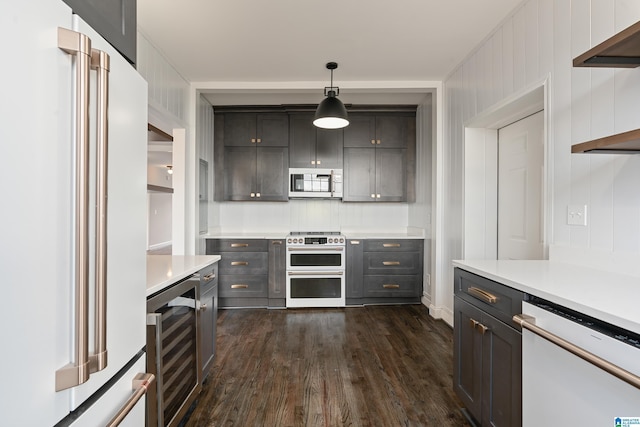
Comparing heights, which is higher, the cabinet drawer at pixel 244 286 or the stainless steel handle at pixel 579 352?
the stainless steel handle at pixel 579 352

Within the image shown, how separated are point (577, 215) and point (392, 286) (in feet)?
8.28

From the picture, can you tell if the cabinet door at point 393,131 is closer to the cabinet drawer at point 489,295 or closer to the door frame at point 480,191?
the door frame at point 480,191

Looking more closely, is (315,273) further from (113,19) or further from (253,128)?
(113,19)

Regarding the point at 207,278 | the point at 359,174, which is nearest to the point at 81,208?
the point at 207,278

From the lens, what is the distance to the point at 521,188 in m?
2.46

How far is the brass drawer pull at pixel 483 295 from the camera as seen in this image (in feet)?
4.63

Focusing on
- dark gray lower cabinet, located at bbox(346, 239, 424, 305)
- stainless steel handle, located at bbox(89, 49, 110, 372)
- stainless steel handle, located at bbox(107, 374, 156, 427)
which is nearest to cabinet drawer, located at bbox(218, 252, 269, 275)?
dark gray lower cabinet, located at bbox(346, 239, 424, 305)

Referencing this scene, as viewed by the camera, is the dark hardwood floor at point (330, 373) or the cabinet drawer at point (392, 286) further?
the cabinet drawer at point (392, 286)

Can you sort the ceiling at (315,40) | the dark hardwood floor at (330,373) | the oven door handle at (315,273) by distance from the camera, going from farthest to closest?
the oven door handle at (315,273), the ceiling at (315,40), the dark hardwood floor at (330,373)

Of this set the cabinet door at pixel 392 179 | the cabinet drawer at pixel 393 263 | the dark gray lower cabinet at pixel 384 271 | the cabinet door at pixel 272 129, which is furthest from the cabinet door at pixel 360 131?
the cabinet drawer at pixel 393 263

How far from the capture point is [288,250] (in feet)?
12.6

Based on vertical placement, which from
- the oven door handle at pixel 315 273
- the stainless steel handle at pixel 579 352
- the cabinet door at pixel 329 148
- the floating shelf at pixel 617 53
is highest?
the cabinet door at pixel 329 148

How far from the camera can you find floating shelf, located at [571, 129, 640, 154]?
1035mm

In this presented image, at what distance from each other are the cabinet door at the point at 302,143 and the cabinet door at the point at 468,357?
2.89m
